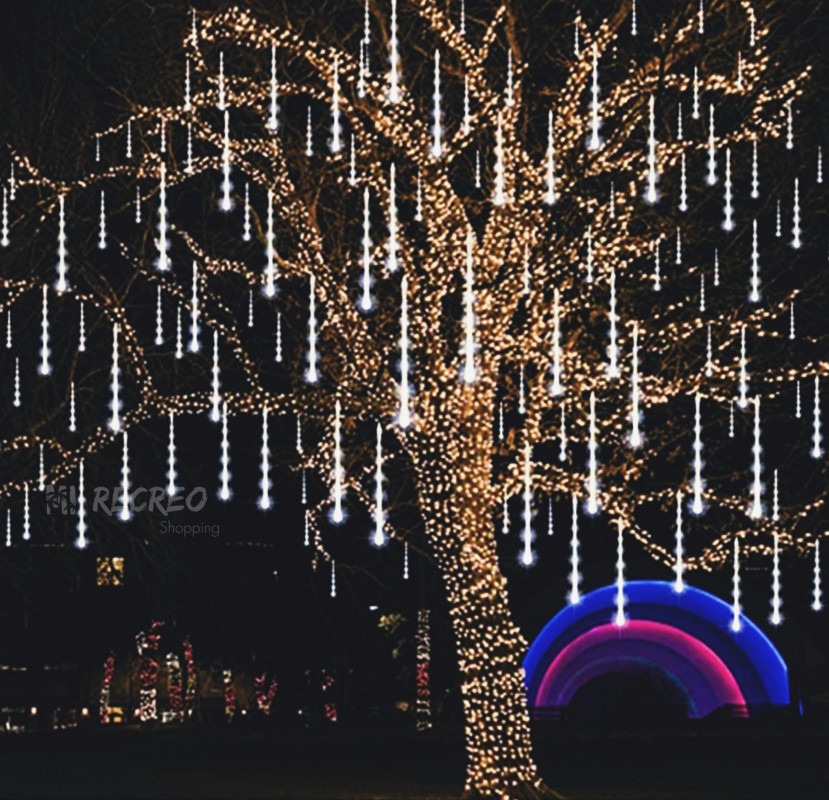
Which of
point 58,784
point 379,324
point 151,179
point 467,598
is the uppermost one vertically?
point 151,179

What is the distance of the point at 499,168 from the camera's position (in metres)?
15.2

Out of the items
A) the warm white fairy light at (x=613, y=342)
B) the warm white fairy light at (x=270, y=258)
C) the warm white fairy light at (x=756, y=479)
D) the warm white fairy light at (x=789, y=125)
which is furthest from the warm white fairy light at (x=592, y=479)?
the warm white fairy light at (x=270, y=258)

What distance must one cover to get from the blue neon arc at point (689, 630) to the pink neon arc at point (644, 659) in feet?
0.44

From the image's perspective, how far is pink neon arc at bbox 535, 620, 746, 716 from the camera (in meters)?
33.0

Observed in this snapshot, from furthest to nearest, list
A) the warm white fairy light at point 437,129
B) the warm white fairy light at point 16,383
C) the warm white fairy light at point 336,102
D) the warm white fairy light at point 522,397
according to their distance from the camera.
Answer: the warm white fairy light at point 16,383
the warm white fairy light at point 522,397
the warm white fairy light at point 336,102
the warm white fairy light at point 437,129

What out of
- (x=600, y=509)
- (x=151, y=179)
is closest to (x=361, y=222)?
(x=151, y=179)

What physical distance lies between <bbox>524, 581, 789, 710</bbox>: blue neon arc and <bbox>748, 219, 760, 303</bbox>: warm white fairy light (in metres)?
15.1

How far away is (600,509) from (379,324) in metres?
2.61

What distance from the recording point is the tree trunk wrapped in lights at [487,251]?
15.8 m

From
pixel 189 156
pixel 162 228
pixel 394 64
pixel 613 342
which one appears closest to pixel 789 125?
pixel 613 342

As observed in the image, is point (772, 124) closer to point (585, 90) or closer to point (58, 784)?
point (585, 90)

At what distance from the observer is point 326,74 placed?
15.7m

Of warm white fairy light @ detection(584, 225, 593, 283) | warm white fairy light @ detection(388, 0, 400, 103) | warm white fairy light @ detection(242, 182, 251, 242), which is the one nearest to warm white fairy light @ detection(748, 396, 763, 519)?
warm white fairy light @ detection(584, 225, 593, 283)

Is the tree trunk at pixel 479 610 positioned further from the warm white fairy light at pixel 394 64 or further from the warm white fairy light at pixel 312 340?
the warm white fairy light at pixel 394 64
